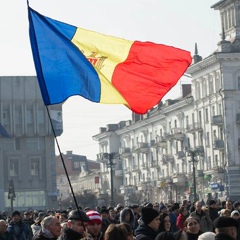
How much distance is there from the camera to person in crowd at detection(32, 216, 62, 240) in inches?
531

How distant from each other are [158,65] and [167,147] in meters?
107

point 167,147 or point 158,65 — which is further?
point 167,147

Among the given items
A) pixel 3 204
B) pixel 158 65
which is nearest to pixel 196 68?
pixel 3 204

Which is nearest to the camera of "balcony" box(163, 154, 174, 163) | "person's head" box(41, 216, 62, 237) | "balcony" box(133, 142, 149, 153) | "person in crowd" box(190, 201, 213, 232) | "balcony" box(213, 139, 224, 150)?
"person's head" box(41, 216, 62, 237)

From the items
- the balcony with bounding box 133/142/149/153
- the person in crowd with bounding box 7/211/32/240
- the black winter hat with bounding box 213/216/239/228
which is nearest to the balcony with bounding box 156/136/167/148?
the balcony with bounding box 133/142/149/153

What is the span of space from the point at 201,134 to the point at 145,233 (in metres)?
96.4

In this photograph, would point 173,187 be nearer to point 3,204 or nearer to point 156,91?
point 3,204

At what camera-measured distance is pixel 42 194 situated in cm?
10475

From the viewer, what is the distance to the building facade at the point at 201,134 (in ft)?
339

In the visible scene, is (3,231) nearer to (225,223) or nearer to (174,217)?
(174,217)

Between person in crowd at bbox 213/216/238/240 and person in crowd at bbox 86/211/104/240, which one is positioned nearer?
person in crowd at bbox 213/216/238/240

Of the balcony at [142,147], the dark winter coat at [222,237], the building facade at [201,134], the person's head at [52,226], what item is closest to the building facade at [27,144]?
the building facade at [201,134]

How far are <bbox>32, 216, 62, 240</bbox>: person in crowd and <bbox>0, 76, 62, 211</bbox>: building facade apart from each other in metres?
90.1

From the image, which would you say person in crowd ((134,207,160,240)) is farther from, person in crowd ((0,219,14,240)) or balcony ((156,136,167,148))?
balcony ((156,136,167,148))
